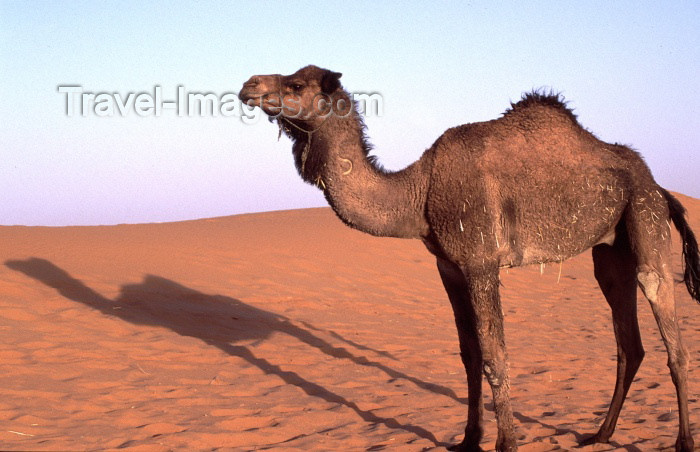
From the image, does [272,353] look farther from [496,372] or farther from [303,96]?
[303,96]

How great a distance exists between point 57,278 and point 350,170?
938 cm

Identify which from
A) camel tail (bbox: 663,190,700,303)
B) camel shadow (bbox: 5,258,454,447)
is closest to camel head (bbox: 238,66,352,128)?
camel tail (bbox: 663,190,700,303)

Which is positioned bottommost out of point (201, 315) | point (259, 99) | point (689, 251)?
point (201, 315)

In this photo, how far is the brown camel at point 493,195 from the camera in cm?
543

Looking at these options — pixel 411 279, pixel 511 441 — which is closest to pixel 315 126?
pixel 511 441

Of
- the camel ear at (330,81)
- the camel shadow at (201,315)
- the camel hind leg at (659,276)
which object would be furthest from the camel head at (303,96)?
the camel shadow at (201,315)

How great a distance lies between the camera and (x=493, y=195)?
17.9ft

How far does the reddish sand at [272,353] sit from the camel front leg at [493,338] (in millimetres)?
734

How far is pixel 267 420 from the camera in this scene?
681 cm

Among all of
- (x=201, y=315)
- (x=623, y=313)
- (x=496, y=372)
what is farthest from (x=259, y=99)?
(x=201, y=315)

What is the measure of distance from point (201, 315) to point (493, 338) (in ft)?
24.5

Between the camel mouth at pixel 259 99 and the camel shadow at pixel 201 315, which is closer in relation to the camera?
the camel mouth at pixel 259 99

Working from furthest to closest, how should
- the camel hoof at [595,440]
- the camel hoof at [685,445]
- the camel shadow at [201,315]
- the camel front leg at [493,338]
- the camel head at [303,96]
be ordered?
the camel shadow at [201,315], the camel hoof at [595,440], the camel hoof at [685,445], the camel head at [303,96], the camel front leg at [493,338]

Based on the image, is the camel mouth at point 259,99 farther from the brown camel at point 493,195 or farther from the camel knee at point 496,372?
the camel knee at point 496,372
